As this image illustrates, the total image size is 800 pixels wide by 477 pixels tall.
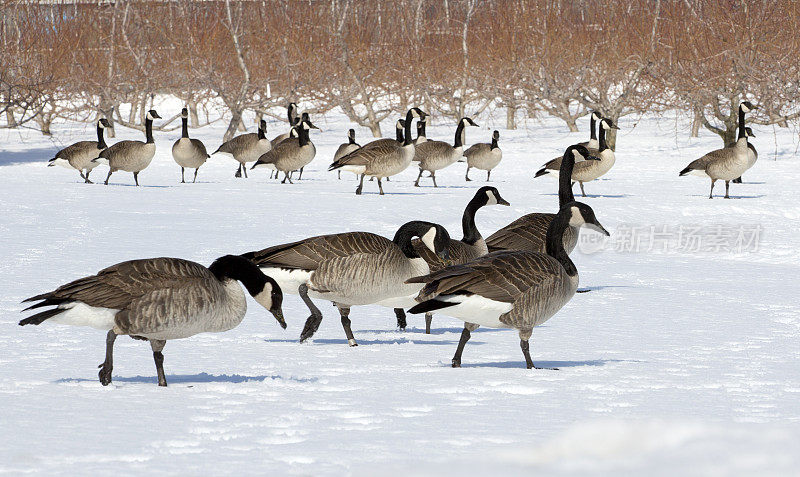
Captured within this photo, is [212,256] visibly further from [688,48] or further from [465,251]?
[688,48]

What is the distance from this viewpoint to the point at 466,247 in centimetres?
897

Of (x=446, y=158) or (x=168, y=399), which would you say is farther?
(x=446, y=158)

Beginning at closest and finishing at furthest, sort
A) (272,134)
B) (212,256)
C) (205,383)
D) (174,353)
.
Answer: (205,383) → (174,353) → (212,256) → (272,134)

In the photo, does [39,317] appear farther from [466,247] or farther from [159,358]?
[466,247]

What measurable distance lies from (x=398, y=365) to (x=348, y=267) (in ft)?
3.04

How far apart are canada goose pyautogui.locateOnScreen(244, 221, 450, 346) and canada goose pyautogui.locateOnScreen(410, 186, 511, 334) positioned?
1.01 ft

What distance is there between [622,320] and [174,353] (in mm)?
4263

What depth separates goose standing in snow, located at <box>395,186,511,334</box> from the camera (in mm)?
8391

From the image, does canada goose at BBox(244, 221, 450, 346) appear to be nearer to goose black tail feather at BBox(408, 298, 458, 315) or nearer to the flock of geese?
the flock of geese

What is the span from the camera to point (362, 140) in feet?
114

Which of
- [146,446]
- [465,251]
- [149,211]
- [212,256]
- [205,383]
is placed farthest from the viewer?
[149,211]

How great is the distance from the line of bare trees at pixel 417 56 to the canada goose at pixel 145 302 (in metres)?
24.9

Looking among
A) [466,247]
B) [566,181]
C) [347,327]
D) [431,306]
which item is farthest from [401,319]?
[566,181]

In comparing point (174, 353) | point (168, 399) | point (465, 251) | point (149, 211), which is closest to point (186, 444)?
point (168, 399)
